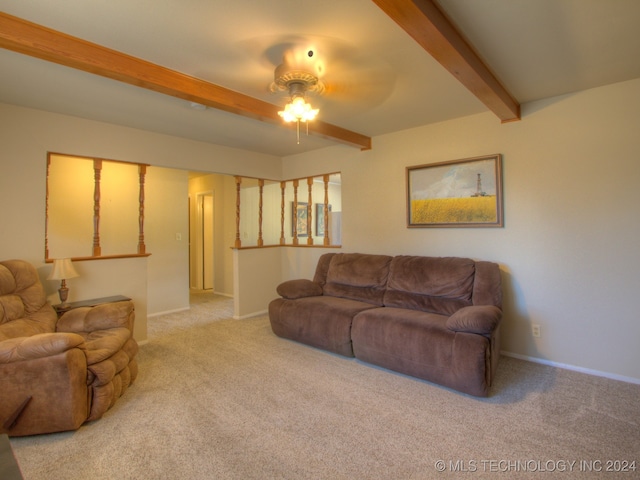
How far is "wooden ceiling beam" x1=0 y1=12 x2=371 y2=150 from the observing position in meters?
1.82

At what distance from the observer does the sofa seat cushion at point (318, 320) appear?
129 inches

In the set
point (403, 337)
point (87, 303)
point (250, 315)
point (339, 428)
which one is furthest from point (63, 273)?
point (403, 337)

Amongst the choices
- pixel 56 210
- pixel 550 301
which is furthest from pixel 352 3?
pixel 56 210

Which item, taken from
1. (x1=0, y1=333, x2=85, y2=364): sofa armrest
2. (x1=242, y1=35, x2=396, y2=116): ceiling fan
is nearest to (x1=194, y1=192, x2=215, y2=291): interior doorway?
(x1=242, y1=35, x2=396, y2=116): ceiling fan

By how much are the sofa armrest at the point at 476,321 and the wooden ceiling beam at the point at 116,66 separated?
7.67 ft

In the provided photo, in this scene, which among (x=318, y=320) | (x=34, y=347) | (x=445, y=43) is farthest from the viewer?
(x=318, y=320)

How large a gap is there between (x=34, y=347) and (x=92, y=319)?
0.79m

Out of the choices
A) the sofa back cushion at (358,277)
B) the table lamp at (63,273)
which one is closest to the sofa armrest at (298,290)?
the sofa back cushion at (358,277)

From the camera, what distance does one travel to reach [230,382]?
2.77 meters

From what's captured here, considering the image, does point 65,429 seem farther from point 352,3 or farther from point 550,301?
point 550,301

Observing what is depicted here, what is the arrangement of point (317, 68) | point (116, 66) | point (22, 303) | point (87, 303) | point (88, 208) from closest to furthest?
1. point (116, 66)
2. point (317, 68)
3. point (22, 303)
4. point (87, 303)
5. point (88, 208)

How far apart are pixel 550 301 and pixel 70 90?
4502mm

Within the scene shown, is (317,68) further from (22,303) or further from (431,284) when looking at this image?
(22,303)

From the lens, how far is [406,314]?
10.1 ft
